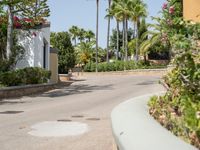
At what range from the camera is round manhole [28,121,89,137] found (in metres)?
10.5

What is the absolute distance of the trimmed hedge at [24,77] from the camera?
24.6 m

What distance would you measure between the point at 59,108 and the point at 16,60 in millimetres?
13900

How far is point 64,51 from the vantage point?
5056 cm

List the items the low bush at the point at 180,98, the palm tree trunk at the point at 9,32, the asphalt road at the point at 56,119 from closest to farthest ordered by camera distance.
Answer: the low bush at the point at 180,98 < the asphalt road at the point at 56,119 < the palm tree trunk at the point at 9,32

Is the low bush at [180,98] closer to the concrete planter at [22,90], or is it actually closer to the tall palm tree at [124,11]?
the concrete planter at [22,90]

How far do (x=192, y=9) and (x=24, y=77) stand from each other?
18.9 metres

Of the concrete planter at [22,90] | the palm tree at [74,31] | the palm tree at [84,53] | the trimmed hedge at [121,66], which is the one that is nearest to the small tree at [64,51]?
the trimmed hedge at [121,66]

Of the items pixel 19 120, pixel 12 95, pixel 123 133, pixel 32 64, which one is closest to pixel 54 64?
pixel 32 64

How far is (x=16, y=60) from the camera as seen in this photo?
3019cm

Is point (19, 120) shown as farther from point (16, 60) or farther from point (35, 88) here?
point (16, 60)

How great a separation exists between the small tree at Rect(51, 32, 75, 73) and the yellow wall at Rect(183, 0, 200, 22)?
41281 mm

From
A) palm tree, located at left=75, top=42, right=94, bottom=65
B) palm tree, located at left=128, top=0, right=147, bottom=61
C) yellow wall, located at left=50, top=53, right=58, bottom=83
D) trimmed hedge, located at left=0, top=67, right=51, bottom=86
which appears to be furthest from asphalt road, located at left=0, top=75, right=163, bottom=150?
palm tree, located at left=75, top=42, right=94, bottom=65

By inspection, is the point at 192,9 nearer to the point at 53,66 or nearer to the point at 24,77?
the point at 24,77

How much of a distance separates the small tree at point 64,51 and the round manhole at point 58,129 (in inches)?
1483
